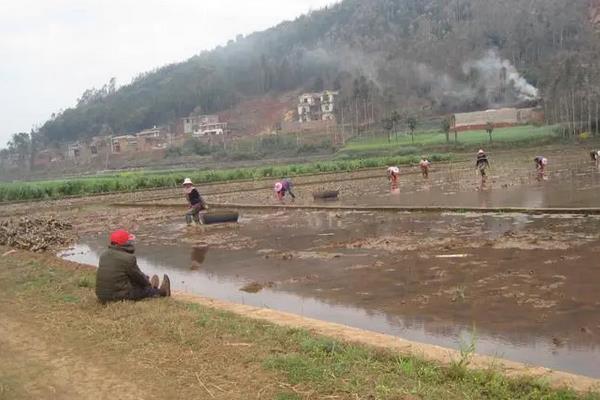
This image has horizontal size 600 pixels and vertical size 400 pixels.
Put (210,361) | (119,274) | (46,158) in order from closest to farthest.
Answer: (210,361), (119,274), (46,158)

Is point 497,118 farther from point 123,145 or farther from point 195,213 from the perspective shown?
point 195,213

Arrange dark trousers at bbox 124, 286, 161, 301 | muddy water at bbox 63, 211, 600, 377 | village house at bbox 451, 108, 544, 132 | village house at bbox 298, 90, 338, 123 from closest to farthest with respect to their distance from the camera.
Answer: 1. muddy water at bbox 63, 211, 600, 377
2. dark trousers at bbox 124, 286, 161, 301
3. village house at bbox 451, 108, 544, 132
4. village house at bbox 298, 90, 338, 123

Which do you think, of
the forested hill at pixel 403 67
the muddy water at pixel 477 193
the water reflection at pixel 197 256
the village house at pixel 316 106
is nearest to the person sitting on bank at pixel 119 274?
the water reflection at pixel 197 256

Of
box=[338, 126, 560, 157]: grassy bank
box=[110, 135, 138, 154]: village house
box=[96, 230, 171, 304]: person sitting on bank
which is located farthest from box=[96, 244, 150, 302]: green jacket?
box=[110, 135, 138, 154]: village house

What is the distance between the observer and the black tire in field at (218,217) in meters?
20.1

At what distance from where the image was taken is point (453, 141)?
73375 millimetres

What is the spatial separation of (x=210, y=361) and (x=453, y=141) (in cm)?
7098

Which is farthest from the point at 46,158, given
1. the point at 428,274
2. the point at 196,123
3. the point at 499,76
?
the point at 428,274

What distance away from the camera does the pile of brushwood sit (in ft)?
59.0

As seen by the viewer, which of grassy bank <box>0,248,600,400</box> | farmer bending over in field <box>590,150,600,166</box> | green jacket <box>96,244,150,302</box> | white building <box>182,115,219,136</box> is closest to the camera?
grassy bank <box>0,248,600,400</box>

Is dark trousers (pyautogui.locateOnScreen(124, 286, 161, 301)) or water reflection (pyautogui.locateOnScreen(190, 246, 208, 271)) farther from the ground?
dark trousers (pyautogui.locateOnScreen(124, 286, 161, 301))

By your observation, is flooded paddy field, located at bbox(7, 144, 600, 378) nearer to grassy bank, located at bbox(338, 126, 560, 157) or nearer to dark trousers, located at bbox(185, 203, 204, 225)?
dark trousers, located at bbox(185, 203, 204, 225)

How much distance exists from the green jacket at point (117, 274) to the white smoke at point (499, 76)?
9880 cm

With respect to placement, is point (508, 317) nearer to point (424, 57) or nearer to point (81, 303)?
point (81, 303)
